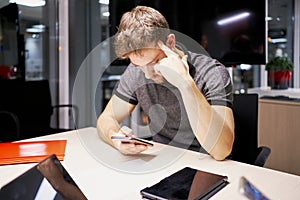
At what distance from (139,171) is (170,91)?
48 cm

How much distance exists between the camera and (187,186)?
2.91ft

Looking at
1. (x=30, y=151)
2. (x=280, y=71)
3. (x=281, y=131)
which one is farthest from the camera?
(x=280, y=71)

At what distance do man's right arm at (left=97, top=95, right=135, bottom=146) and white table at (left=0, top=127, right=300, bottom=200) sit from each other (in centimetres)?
7

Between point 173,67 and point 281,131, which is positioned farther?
point 281,131

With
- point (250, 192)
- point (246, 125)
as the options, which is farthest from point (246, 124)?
point (250, 192)

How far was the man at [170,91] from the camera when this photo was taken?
42.5 inches

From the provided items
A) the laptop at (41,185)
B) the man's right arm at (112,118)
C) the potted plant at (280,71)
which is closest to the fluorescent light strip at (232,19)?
the potted plant at (280,71)

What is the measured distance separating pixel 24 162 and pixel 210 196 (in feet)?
2.34

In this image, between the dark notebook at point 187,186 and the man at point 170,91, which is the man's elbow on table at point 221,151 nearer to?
the man at point 170,91

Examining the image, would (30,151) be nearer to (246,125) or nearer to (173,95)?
(173,95)

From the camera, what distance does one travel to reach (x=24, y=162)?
45.5 inches

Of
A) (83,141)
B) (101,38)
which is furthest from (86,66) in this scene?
(83,141)

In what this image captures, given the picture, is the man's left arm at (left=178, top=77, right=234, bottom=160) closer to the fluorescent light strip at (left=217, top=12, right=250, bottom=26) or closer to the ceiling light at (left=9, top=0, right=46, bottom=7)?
the fluorescent light strip at (left=217, top=12, right=250, bottom=26)

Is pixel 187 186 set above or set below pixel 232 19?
below
